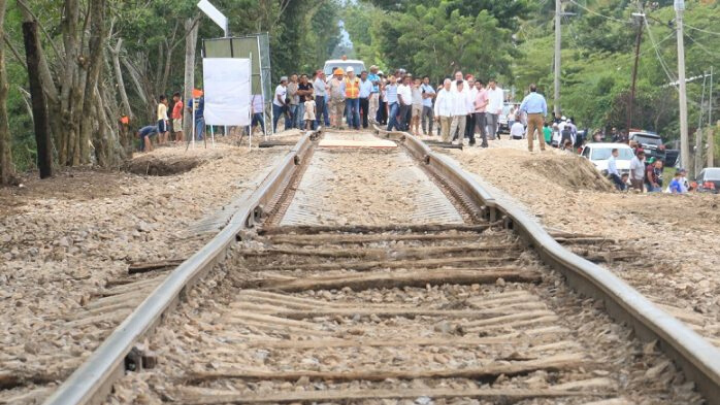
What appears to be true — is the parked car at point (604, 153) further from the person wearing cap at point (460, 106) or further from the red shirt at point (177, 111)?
the red shirt at point (177, 111)

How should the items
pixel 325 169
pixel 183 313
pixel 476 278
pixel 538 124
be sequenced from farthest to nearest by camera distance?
pixel 538 124, pixel 325 169, pixel 476 278, pixel 183 313

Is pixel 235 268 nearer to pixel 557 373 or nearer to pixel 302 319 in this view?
pixel 302 319

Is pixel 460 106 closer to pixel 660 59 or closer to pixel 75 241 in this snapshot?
pixel 75 241

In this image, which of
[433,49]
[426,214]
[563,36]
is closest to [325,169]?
[426,214]

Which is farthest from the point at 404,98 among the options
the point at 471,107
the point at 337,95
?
the point at 471,107

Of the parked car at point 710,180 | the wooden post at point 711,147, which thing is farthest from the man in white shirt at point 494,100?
the wooden post at point 711,147

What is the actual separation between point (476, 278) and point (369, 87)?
2356 centimetres

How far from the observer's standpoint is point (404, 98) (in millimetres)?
28750

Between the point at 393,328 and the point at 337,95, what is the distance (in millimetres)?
25181

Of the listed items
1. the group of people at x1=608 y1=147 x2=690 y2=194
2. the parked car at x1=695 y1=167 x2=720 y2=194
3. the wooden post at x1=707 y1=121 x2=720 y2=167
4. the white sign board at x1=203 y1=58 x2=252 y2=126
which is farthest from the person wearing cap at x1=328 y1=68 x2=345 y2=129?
the wooden post at x1=707 y1=121 x2=720 y2=167

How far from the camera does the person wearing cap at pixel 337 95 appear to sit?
31.2 metres

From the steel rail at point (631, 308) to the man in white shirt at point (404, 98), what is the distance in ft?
60.7

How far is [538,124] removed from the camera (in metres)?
22.3

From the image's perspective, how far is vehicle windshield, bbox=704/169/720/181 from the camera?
4009cm
